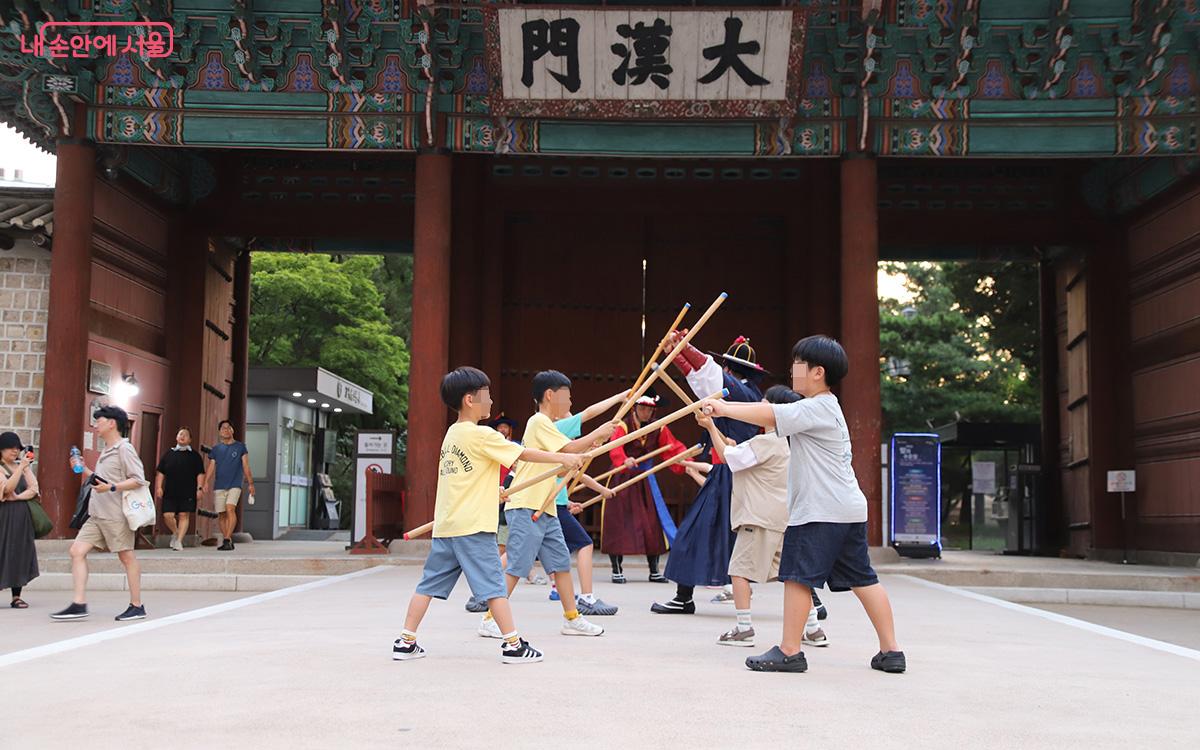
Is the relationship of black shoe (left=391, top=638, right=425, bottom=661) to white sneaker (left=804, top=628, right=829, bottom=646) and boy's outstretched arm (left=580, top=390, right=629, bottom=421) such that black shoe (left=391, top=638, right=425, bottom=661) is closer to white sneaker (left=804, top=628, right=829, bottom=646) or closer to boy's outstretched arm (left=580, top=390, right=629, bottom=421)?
boy's outstretched arm (left=580, top=390, right=629, bottom=421)

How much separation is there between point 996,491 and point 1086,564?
612 cm

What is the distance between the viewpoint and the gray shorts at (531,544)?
768 centimetres

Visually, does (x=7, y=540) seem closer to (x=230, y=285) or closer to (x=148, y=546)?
(x=148, y=546)

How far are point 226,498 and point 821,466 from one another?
43.5 ft

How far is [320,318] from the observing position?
119 ft

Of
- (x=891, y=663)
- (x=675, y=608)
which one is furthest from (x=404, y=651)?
(x=675, y=608)

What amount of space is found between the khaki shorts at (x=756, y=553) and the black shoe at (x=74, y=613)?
506 centimetres

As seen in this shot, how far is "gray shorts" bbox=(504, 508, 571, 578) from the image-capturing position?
7684 millimetres

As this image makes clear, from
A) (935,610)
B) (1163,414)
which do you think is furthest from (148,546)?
(1163,414)

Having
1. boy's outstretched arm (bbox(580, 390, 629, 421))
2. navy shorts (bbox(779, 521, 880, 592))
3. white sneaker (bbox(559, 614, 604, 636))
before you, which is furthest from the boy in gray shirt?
white sneaker (bbox(559, 614, 604, 636))

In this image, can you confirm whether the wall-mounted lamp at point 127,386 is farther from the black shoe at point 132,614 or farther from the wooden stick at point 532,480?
the wooden stick at point 532,480

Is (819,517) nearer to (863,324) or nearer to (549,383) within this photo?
(549,383)

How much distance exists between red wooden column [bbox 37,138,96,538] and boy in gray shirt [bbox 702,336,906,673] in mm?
11432

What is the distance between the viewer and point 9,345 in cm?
1611
